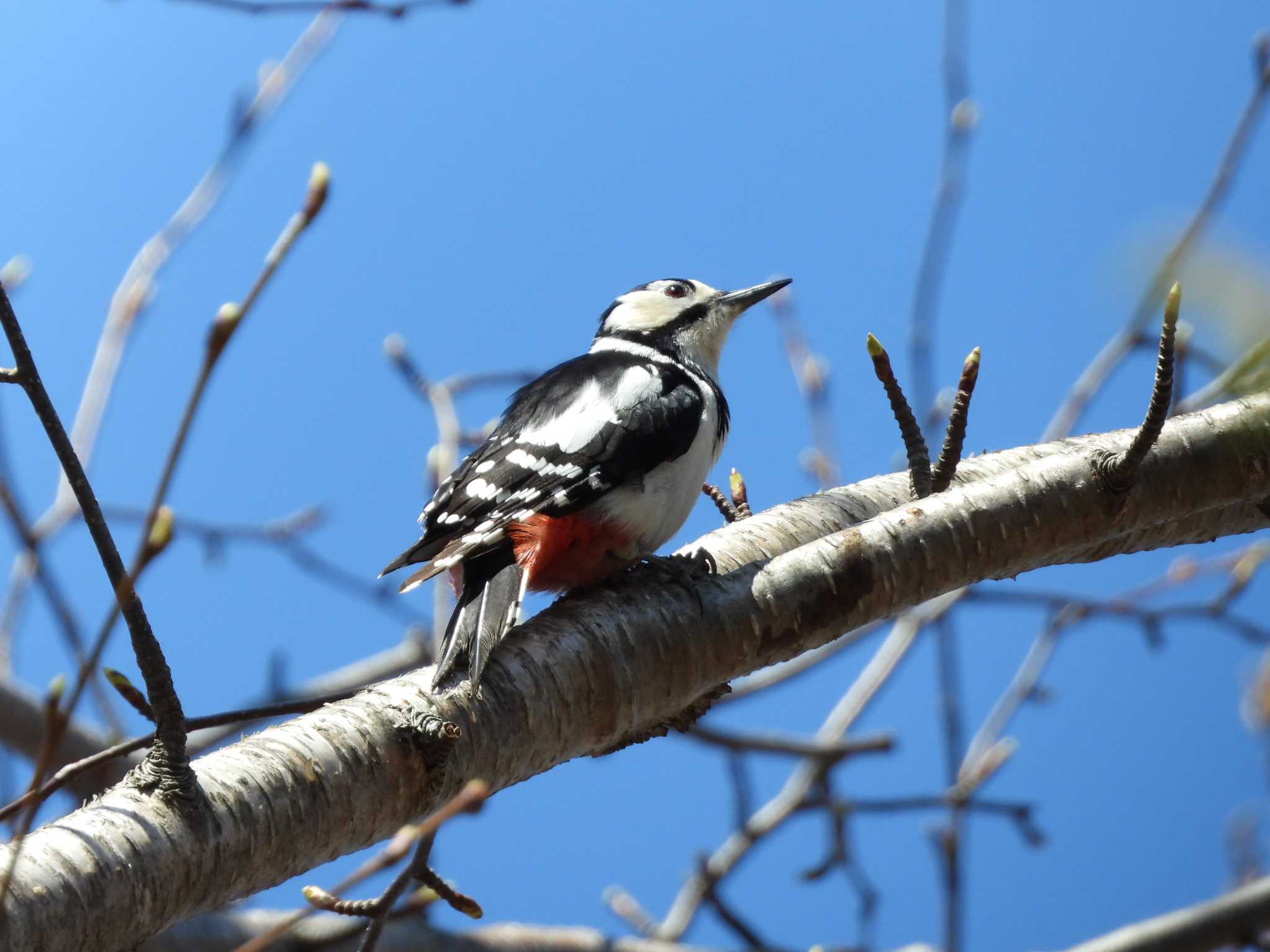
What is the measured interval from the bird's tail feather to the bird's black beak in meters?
1.99

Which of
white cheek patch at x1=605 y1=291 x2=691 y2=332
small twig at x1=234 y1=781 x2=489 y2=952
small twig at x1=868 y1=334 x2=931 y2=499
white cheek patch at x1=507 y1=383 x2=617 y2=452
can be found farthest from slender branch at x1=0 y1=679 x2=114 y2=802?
small twig at x1=234 y1=781 x2=489 y2=952

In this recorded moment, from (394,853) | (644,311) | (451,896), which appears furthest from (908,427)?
(644,311)

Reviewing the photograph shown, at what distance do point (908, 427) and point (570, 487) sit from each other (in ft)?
2.72

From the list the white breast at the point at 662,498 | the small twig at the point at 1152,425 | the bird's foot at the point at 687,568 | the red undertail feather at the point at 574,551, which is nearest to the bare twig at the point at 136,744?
the bird's foot at the point at 687,568

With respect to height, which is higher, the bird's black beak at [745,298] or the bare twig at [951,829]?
the bird's black beak at [745,298]

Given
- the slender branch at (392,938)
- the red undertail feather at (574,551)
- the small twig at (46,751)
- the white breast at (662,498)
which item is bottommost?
the slender branch at (392,938)

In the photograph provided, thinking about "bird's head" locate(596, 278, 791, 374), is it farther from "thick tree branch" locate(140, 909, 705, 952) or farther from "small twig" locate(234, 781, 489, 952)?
"small twig" locate(234, 781, 489, 952)

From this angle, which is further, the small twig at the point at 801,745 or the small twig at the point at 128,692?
the small twig at the point at 801,745

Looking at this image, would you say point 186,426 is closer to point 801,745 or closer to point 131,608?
point 131,608

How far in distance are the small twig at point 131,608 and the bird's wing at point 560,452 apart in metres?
1.08

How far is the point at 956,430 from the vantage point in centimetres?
253

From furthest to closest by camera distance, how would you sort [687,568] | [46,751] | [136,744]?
[687,568], [136,744], [46,751]

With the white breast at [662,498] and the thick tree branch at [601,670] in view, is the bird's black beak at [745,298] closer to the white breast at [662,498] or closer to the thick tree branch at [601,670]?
the white breast at [662,498]

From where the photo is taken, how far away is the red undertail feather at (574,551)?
2.92 meters
